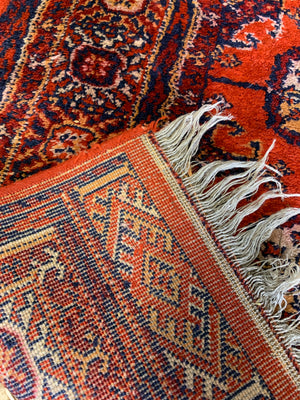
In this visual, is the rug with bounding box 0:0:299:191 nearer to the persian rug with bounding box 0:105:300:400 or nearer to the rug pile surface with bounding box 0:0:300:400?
the rug pile surface with bounding box 0:0:300:400

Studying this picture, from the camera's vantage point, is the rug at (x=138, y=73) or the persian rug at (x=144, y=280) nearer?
the persian rug at (x=144, y=280)

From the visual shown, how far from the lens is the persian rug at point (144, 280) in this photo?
0.82 meters

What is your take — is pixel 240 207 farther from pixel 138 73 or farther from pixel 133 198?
pixel 138 73

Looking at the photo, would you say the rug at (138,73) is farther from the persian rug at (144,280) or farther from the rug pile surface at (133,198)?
the persian rug at (144,280)

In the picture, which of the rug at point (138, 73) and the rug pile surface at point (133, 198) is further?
the rug at point (138, 73)

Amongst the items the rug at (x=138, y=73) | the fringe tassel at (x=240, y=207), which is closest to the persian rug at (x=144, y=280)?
the fringe tassel at (x=240, y=207)

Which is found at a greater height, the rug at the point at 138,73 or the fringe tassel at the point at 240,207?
the rug at the point at 138,73

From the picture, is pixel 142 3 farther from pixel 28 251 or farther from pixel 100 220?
pixel 28 251

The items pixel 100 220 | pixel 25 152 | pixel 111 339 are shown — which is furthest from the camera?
pixel 25 152

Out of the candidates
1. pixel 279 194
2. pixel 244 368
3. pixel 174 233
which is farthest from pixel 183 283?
pixel 279 194

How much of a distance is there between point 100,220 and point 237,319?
0.39m

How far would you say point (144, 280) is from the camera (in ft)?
2.96

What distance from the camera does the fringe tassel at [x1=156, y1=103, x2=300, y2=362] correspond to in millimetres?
917

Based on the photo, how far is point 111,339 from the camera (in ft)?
2.76
